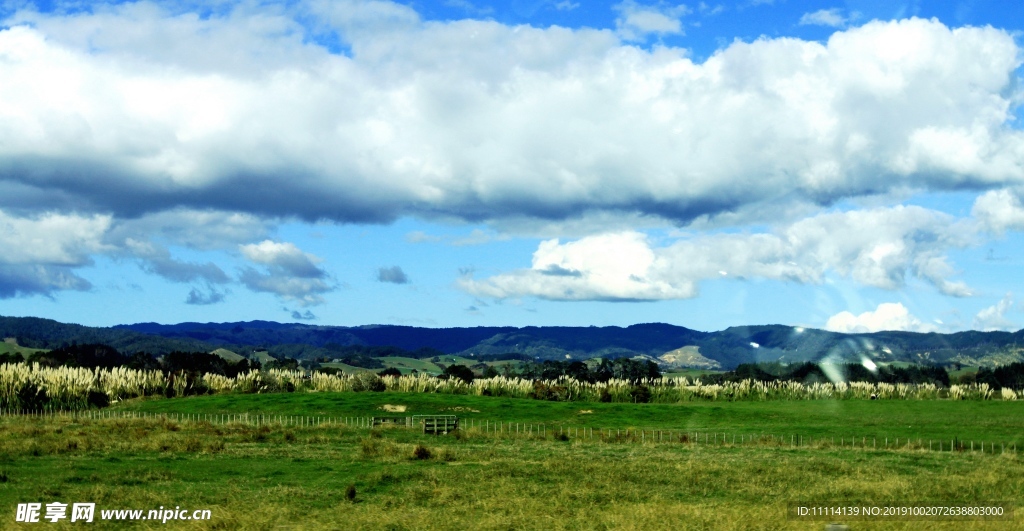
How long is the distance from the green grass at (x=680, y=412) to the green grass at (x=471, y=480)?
Result: 1771 centimetres

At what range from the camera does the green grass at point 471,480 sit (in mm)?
23062

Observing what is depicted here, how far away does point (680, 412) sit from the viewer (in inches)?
3061

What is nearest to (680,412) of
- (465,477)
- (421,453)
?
(421,453)

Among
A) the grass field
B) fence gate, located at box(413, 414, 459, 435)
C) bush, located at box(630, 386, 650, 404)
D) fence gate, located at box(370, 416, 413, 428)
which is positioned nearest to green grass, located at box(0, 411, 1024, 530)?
the grass field

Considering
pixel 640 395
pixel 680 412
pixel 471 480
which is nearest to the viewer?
pixel 471 480

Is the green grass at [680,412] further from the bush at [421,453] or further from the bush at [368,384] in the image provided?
the bush at [421,453]

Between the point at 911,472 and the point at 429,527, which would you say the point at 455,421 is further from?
the point at 429,527

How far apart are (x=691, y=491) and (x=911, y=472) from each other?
482 inches

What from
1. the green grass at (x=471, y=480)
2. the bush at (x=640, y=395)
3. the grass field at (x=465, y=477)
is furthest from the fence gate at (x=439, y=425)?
the bush at (x=640, y=395)

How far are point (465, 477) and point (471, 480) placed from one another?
764 mm

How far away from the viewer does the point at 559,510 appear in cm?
2458

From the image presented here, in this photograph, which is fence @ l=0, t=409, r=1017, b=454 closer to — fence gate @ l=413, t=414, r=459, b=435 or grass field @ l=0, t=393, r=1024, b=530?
fence gate @ l=413, t=414, r=459, b=435

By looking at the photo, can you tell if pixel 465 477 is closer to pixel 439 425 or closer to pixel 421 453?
pixel 421 453

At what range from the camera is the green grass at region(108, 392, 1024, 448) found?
62.8 meters
